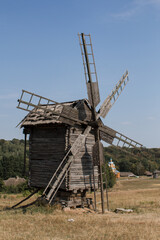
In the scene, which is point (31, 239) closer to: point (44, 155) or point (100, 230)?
point (100, 230)

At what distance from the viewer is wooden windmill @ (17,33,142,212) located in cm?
1572

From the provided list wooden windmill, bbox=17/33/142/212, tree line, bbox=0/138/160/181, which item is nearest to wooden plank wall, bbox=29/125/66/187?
wooden windmill, bbox=17/33/142/212

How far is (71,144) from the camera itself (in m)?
15.9

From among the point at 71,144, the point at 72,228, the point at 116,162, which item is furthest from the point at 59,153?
the point at 116,162

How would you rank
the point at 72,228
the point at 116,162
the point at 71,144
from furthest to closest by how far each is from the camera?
the point at 116,162 < the point at 71,144 < the point at 72,228

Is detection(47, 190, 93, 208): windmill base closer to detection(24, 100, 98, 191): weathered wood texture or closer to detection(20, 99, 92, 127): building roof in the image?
detection(24, 100, 98, 191): weathered wood texture

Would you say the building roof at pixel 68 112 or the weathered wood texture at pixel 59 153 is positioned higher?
the building roof at pixel 68 112

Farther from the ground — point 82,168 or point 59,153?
point 59,153

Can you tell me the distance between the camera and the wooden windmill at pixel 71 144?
15719 millimetres

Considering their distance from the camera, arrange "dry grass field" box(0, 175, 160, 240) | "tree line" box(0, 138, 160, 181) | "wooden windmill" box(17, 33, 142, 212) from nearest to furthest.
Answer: "dry grass field" box(0, 175, 160, 240)
"wooden windmill" box(17, 33, 142, 212)
"tree line" box(0, 138, 160, 181)

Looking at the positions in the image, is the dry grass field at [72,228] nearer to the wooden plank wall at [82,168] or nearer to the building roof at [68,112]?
the wooden plank wall at [82,168]

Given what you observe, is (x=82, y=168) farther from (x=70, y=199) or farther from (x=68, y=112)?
(x=68, y=112)

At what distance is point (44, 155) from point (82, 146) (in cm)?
260

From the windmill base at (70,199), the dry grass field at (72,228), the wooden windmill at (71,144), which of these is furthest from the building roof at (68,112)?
the dry grass field at (72,228)
